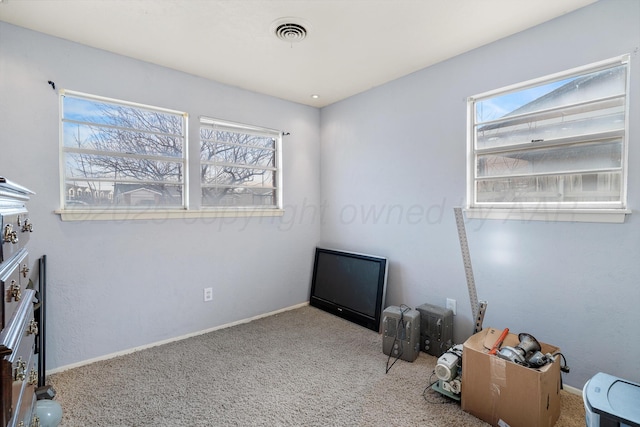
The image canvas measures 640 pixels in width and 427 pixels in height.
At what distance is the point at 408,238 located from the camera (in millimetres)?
2838

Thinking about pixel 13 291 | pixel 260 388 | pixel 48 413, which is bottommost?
pixel 260 388

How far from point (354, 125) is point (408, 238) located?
1.36 meters

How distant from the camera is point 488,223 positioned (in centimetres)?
231

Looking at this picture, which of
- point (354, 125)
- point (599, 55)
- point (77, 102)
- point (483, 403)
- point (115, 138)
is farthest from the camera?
point (354, 125)

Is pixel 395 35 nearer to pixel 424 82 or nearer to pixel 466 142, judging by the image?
pixel 424 82

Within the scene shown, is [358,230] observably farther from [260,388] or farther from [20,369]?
[20,369]

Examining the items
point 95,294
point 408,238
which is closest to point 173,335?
point 95,294

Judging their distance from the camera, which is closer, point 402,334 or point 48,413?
point 48,413

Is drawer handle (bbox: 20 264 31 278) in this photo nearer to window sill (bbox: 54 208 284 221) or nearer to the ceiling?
window sill (bbox: 54 208 284 221)

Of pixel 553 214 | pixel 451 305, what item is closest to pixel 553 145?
pixel 553 214

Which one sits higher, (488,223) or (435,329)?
(488,223)

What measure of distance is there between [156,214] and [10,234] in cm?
164

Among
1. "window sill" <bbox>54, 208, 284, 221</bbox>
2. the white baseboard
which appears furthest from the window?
the white baseboard

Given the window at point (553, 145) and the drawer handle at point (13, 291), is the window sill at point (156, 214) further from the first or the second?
the window at point (553, 145)
